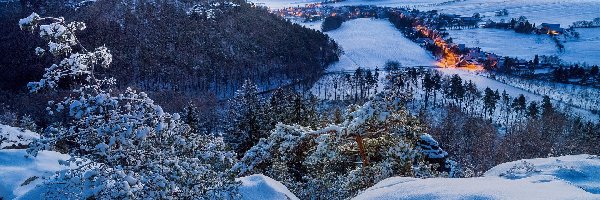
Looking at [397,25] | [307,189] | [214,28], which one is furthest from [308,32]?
[307,189]

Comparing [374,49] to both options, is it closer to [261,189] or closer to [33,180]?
[261,189]

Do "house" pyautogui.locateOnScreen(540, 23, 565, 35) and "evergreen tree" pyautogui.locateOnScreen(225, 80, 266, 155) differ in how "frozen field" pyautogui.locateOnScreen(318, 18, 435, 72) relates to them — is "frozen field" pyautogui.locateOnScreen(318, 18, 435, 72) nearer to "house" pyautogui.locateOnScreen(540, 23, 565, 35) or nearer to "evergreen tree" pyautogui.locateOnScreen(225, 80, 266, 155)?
"house" pyautogui.locateOnScreen(540, 23, 565, 35)

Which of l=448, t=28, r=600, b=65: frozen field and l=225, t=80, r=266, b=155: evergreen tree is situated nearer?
l=225, t=80, r=266, b=155: evergreen tree

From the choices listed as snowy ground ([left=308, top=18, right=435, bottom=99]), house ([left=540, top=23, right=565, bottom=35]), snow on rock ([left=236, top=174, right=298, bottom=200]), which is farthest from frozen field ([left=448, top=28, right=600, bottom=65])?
snow on rock ([left=236, top=174, right=298, bottom=200])

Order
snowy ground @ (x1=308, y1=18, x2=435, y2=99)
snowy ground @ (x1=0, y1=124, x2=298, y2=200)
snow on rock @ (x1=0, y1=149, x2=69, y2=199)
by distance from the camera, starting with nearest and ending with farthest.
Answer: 1. snow on rock @ (x1=0, y1=149, x2=69, y2=199)
2. snowy ground @ (x1=0, y1=124, x2=298, y2=200)
3. snowy ground @ (x1=308, y1=18, x2=435, y2=99)

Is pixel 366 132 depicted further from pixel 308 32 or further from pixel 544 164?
pixel 308 32

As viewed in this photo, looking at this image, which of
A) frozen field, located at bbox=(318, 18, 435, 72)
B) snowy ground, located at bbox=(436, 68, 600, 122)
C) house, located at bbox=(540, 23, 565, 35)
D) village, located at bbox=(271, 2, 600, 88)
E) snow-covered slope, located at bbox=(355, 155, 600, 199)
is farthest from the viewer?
house, located at bbox=(540, 23, 565, 35)
